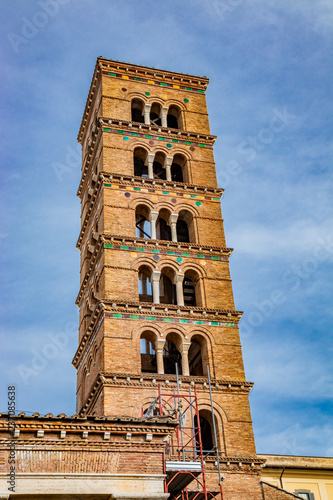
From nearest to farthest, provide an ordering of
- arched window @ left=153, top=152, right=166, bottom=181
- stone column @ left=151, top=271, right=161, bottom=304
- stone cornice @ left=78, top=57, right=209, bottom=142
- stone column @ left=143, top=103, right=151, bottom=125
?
1. stone column @ left=151, top=271, right=161, bottom=304
2. arched window @ left=153, top=152, right=166, bottom=181
3. stone column @ left=143, top=103, right=151, bottom=125
4. stone cornice @ left=78, top=57, right=209, bottom=142

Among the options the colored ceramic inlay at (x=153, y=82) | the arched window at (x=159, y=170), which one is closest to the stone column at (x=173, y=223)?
the arched window at (x=159, y=170)

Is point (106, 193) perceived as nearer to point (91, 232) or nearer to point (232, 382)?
point (91, 232)

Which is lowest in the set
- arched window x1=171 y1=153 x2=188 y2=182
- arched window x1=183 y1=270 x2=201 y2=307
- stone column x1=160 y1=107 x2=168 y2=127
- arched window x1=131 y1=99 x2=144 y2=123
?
arched window x1=183 y1=270 x2=201 y2=307

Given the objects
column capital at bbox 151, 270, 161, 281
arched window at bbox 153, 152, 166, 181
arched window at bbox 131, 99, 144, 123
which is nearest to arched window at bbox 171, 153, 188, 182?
arched window at bbox 153, 152, 166, 181

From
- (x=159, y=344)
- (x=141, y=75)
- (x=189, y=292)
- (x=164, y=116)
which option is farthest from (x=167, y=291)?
(x=141, y=75)

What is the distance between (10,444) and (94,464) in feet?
8.40

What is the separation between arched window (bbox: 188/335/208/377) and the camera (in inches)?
1318

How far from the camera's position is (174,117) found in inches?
1738

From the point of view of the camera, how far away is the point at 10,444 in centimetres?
2058

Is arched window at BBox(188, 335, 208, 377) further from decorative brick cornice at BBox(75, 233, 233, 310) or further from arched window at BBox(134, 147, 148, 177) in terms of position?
arched window at BBox(134, 147, 148, 177)

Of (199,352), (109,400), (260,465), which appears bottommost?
(260,465)

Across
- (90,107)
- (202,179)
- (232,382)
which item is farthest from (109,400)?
(90,107)

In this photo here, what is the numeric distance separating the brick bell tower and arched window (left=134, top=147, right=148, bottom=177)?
82 mm

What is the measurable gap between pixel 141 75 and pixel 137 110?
83.9 inches
